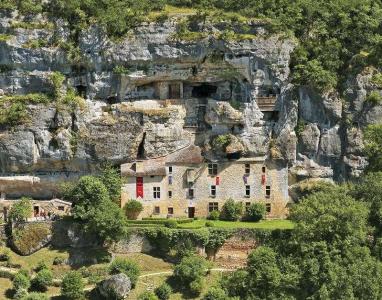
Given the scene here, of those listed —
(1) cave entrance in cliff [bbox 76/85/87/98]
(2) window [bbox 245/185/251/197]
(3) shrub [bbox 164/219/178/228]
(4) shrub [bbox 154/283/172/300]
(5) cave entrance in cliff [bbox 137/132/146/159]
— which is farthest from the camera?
(1) cave entrance in cliff [bbox 76/85/87/98]

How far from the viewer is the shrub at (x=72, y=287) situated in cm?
5544

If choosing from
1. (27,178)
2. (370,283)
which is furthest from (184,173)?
(370,283)

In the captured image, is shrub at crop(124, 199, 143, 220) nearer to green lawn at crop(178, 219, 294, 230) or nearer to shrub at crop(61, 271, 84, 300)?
green lawn at crop(178, 219, 294, 230)

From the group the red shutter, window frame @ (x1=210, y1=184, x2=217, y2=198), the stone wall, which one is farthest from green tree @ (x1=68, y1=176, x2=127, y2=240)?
window frame @ (x1=210, y1=184, x2=217, y2=198)

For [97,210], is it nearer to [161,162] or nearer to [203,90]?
[161,162]

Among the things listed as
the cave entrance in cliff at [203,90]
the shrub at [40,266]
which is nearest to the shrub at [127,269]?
the shrub at [40,266]

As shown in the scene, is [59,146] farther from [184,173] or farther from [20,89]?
[184,173]

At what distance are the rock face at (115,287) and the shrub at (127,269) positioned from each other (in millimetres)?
650

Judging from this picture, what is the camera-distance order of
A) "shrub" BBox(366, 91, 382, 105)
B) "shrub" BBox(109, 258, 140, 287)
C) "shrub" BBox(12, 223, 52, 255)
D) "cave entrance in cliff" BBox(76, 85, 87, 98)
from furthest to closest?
"cave entrance in cliff" BBox(76, 85, 87, 98) < "shrub" BBox(366, 91, 382, 105) < "shrub" BBox(12, 223, 52, 255) < "shrub" BBox(109, 258, 140, 287)

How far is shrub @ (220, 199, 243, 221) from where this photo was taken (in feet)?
211

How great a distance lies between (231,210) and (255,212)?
69.1 inches

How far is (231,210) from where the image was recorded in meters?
64.2

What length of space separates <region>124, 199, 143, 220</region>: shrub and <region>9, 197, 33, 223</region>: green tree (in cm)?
700

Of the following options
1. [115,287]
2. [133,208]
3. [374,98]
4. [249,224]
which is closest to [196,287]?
[115,287]
